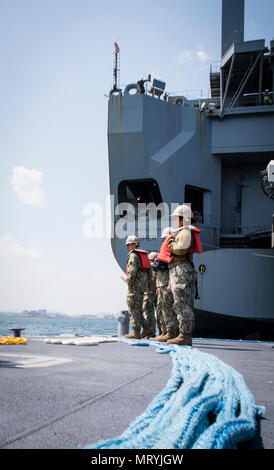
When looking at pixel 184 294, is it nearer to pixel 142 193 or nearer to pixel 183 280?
pixel 183 280

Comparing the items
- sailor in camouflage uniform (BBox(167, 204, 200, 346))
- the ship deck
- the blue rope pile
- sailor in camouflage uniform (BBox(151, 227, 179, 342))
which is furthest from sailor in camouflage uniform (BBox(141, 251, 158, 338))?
the blue rope pile

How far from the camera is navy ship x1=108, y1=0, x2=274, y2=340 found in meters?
11.5

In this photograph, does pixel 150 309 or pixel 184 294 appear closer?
pixel 184 294

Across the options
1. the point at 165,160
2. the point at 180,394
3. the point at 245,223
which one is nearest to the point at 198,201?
the point at 245,223

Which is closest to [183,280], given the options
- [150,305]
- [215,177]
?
[150,305]

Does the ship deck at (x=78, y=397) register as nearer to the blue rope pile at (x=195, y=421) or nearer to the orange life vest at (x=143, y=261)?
the blue rope pile at (x=195, y=421)

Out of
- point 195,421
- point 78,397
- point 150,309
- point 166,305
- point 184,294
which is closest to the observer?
point 195,421

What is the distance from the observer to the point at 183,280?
15.6 ft

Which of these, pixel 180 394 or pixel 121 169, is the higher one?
pixel 121 169

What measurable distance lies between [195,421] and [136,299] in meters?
5.01

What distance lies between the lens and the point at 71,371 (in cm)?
263

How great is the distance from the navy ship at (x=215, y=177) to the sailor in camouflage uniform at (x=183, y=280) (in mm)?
6894
